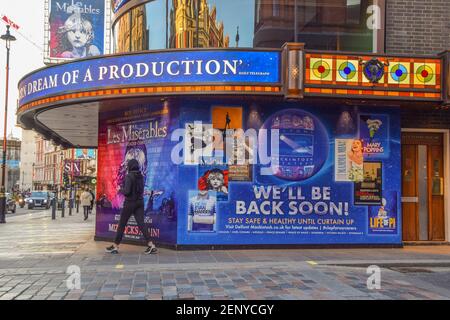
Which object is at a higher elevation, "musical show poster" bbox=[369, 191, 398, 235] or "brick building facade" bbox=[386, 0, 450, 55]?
"brick building facade" bbox=[386, 0, 450, 55]

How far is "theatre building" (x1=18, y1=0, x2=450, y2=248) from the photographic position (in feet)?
31.3

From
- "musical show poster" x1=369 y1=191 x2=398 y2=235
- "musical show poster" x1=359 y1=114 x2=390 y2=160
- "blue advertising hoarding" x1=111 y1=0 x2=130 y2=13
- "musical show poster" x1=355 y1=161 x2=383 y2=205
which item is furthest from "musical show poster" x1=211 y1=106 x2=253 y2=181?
"blue advertising hoarding" x1=111 y1=0 x2=130 y2=13

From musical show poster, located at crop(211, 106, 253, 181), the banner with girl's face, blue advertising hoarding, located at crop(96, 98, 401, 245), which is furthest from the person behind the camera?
the banner with girl's face

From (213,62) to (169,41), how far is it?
2016 mm

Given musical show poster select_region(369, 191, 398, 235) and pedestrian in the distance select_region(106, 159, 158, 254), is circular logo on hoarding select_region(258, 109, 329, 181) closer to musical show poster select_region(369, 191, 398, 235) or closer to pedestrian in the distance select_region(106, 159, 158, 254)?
musical show poster select_region(369, 191, 398, 235)

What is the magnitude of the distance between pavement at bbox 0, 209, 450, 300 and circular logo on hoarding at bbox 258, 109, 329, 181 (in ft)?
5.48

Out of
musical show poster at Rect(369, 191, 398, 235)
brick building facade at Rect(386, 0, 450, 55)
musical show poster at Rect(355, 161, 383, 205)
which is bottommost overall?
musical show poster at Rect(369, 191, 398, 235)

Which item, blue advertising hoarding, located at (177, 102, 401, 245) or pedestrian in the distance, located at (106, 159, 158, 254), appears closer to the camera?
pedestrian in the distance, located at (106, 159, 158, 254)

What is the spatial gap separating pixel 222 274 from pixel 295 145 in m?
3.81

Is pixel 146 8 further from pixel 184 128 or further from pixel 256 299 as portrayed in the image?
pixel 256 299

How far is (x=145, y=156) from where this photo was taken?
10891 mm

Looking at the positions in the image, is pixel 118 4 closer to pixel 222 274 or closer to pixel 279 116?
pixel 279 116

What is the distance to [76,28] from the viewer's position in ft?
66.0
